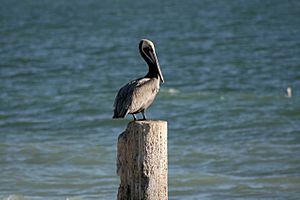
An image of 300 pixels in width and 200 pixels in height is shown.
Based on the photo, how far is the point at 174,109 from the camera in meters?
17.8

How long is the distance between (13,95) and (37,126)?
433 centimetres

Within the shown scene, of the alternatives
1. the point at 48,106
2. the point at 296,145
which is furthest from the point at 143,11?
the point at 296,145

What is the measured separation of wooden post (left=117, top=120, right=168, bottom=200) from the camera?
724 centimetres

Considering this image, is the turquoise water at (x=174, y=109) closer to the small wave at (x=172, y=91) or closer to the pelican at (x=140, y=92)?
the small wave at (x=172, y=91)

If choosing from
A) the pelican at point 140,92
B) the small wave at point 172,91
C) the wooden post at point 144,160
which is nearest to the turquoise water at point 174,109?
the small wave at point 172,91

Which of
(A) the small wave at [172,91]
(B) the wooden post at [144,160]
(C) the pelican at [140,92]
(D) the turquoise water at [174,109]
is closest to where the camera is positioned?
(B) the wooden post at [144,160]

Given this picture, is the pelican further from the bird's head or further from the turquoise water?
the turquoise water

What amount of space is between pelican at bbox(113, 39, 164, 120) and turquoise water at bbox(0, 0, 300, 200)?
300cm

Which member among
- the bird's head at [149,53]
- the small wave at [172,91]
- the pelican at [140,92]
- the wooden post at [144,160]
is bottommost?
the wooden post at [144,160]

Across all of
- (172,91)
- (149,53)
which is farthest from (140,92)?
(172,91)

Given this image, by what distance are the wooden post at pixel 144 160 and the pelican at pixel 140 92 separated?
21.8 inches

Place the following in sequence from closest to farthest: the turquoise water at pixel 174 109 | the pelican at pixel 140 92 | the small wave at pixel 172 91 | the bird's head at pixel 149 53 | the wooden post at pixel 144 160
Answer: the wooden post at pixel 144 160, the pelican at pixel 140 92, the bird's head at pixel 149 53, the turquoise water at pixel 174 109, the small wave at pixel 172 91

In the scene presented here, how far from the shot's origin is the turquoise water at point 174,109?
38.6 ft

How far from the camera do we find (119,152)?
7379 millimetres
